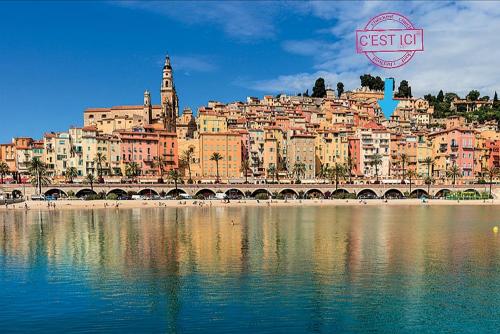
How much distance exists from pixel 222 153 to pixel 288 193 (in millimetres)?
21229

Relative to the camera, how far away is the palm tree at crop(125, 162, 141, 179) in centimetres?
12169

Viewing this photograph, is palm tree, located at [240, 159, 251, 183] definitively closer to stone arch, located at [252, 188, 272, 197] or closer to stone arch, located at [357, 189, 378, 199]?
stone arch, located at [252, 188, 272, 197]

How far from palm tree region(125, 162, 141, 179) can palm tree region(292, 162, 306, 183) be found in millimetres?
38783

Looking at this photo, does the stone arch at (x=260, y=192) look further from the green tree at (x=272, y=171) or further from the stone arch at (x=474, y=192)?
the stone arch at (x=474, y=192)

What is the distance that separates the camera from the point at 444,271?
117ft

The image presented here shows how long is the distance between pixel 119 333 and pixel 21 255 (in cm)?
2482

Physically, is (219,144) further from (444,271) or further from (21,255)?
(444,271)

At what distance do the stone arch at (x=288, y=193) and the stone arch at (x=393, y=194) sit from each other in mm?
21110

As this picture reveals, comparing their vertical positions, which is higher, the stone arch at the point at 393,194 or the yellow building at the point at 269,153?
the yellow building at the point at 269,153

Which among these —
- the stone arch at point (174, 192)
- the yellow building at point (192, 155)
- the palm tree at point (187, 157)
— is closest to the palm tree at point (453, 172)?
the yellow building at point (192, 155)

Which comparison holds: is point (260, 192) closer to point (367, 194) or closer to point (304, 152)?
point (367, 194)

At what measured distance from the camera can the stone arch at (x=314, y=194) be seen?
117369 mm

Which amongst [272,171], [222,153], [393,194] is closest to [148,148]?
[222,153]

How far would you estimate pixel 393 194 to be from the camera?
121 meters
